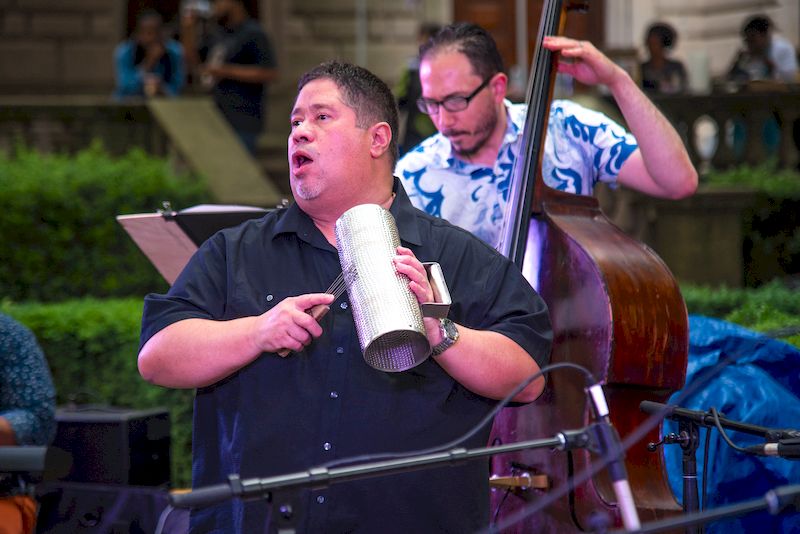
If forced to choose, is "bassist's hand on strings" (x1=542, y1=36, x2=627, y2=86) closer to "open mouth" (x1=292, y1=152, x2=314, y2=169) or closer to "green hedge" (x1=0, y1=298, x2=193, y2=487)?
"open mouth" (x1=292, y1=152, x2=314, y2=169)

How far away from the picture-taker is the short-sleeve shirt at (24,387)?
433cm

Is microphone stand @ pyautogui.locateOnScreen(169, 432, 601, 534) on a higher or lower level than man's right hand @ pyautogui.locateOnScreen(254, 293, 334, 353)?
lower

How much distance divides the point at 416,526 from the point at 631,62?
11686mm

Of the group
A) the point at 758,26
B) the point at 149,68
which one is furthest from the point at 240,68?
the point at 758,26

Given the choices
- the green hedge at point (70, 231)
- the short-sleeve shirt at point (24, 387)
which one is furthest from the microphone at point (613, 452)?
the green hedge at point (70, 231)

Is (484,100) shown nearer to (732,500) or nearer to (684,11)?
(732,500)

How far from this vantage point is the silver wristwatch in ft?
9.70

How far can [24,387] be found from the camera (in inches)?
171

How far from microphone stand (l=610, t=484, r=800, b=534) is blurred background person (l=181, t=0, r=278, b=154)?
29.4 feet

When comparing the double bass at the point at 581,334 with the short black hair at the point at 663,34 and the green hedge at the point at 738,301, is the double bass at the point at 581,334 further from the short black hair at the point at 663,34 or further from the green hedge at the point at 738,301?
the short black hair at the point at 663,34

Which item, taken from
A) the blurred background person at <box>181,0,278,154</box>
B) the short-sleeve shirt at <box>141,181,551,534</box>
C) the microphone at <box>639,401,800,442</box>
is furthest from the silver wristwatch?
the blurred background person at <box>181,0,278,154</box>

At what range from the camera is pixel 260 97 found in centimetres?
1139

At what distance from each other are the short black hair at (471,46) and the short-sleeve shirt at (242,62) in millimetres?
6359

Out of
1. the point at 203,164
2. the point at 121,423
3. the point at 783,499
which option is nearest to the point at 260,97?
the point at 203,164
